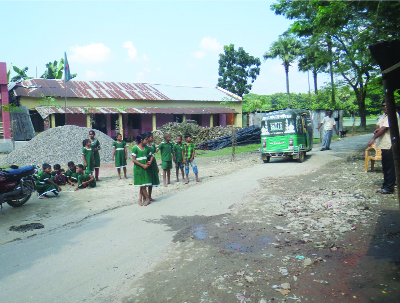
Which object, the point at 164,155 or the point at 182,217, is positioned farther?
the point at 164,155

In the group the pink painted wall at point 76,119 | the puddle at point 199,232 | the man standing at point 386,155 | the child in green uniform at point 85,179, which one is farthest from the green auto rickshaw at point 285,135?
the pink painted wall at point 76,119

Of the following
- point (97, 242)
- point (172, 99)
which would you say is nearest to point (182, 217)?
point (97, 242)

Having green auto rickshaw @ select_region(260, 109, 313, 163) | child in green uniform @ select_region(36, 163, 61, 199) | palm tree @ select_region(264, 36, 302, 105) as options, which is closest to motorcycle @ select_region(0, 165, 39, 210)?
child in green uniform @ select_region(36, 163, 61, 199)

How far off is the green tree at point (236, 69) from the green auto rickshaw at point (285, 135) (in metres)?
32.2

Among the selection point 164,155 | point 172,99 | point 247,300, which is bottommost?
point 247,300

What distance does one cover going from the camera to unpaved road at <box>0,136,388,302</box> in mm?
3914

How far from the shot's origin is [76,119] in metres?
27.9

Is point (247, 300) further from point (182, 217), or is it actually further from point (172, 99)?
point (172, 99)

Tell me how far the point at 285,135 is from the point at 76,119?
1930cm

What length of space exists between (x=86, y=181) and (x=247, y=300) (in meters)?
8.37

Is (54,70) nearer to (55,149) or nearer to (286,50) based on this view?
(55,149)

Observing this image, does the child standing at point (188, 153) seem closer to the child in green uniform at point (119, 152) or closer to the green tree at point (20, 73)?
the child in green uniform at point (119, 152)

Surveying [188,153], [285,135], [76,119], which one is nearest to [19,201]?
[188,153]

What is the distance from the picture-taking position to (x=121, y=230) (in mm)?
6039
